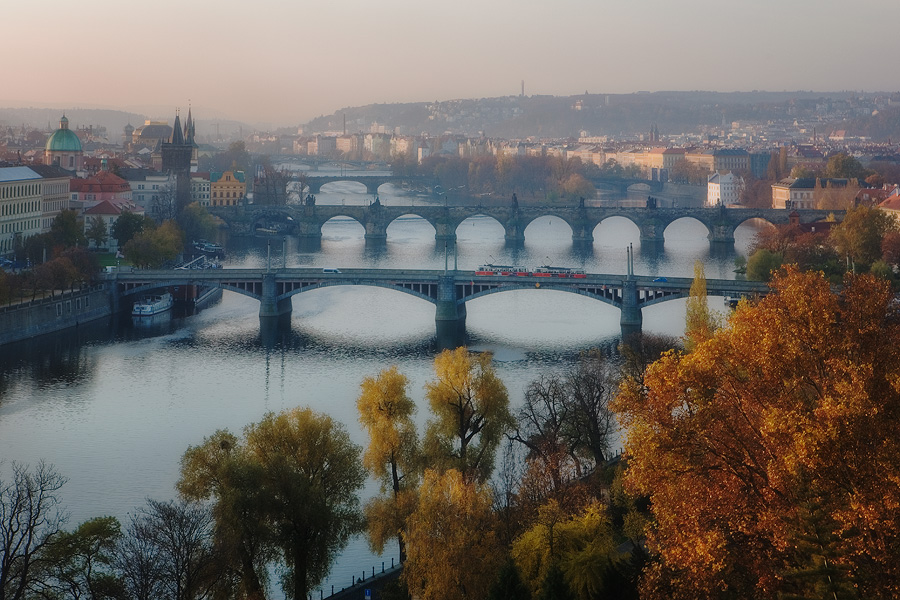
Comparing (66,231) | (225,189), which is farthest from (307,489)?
(225,189)

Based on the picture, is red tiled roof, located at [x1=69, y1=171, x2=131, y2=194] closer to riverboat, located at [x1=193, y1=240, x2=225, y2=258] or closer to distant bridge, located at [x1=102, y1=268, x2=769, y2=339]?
riverboat, located at [x1=193, y1=240, x2=225, y2=258]

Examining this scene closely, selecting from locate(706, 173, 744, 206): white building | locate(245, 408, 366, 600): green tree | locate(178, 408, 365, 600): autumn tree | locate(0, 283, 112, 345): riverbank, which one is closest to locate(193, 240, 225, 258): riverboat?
locate(0, 283, 112, 345): riverbank

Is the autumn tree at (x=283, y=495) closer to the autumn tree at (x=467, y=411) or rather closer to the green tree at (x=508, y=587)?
the autumn tree at (x=467, y=411)

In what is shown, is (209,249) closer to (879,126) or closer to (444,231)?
(444,231)

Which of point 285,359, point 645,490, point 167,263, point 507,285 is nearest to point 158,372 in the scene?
point 285,359

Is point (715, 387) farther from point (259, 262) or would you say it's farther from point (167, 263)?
point (259, 262)

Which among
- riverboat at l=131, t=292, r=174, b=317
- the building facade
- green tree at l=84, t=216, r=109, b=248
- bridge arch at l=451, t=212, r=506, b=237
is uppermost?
the building facade
